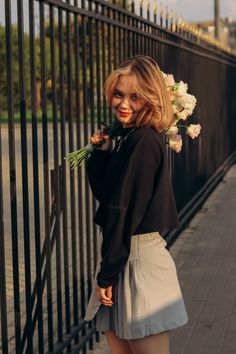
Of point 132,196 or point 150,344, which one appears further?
point 150,344

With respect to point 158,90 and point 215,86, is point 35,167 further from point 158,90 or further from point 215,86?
point 215,86

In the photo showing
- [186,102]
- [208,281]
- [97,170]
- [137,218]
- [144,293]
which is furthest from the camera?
[208,281]

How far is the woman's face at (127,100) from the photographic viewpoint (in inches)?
116

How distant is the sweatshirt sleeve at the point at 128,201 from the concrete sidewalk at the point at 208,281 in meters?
1.99

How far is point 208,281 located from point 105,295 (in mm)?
3592

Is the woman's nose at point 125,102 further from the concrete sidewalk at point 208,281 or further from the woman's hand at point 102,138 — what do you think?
the concrete sidewalk at point 208,281

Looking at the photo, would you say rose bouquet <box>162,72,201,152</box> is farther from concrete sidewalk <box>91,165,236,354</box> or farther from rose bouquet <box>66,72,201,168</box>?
concrete sidewalk <box>91,165,236,354</box>

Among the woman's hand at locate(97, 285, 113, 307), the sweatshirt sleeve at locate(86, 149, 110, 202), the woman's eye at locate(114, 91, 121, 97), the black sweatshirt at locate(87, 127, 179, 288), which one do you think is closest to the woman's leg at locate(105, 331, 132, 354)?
the woman's hand at locate(97, 285, 113, 307)

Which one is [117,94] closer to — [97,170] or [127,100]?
[127,100]

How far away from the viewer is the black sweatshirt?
9.39 ft

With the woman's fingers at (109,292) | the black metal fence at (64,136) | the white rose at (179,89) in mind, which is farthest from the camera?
the black metal fence at (64,136)

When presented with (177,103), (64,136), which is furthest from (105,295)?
(64,136)

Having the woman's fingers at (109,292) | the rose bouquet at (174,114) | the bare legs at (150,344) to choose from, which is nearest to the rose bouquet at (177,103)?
the rose bouquet at (174,114)

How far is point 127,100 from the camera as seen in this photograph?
117 inches
